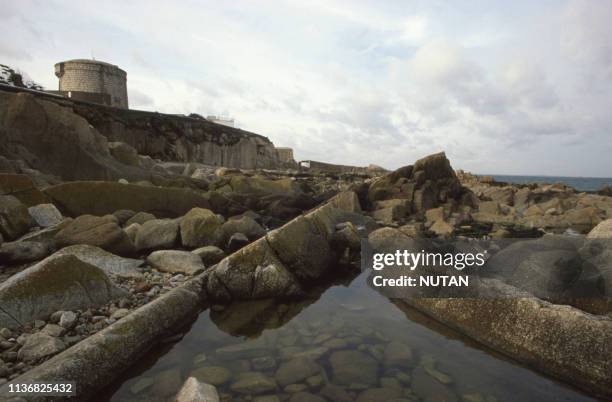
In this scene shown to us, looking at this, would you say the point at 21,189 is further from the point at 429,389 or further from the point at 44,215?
the point at 429,389

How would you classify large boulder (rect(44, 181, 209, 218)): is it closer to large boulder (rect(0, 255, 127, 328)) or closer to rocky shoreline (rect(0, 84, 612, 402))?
rocky shoreline (rect(0, 84, 612, 402))

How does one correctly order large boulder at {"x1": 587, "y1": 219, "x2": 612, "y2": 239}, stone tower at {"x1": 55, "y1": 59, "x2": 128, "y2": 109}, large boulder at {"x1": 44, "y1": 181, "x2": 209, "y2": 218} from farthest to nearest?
1. stone tower at {"x1": 55, "y1": 59, "x2": 128, "y2": 109}
2. large boulder at {"x1": 44, "y1": 181, "x2": 209, "y2": 218}
3. large boulder at {"x1": 587, "y1": 219, "x2": 612, "y2": 239}

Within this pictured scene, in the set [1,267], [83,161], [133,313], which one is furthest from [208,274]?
[83,161]

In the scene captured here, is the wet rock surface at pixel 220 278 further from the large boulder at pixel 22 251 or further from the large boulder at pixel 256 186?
the large boulder at pixel 256 186

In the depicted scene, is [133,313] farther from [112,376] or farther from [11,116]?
[11,116]

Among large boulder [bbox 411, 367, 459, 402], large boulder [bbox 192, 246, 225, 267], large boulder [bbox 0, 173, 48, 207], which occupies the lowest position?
large boulder [bbox 411, 367, 459, 402]

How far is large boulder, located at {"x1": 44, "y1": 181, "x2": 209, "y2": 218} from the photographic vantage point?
288 inches

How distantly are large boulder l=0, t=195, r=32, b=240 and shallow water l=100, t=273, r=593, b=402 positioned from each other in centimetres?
354

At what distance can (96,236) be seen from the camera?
17.6 ft

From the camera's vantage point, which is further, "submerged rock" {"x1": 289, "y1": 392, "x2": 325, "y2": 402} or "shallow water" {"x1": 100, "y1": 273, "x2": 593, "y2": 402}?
"shallow water" {"x1": 100, "y1": 273, "x2": 593, "y2": 402}

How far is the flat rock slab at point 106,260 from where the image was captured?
15.5 feet

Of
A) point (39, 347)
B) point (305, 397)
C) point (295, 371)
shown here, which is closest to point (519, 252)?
point (295, 371)

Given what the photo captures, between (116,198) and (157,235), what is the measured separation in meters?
2.31

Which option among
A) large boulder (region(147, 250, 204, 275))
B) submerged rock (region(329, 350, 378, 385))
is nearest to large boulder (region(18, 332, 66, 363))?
large boulder (region(147, 250, 204, 275))
